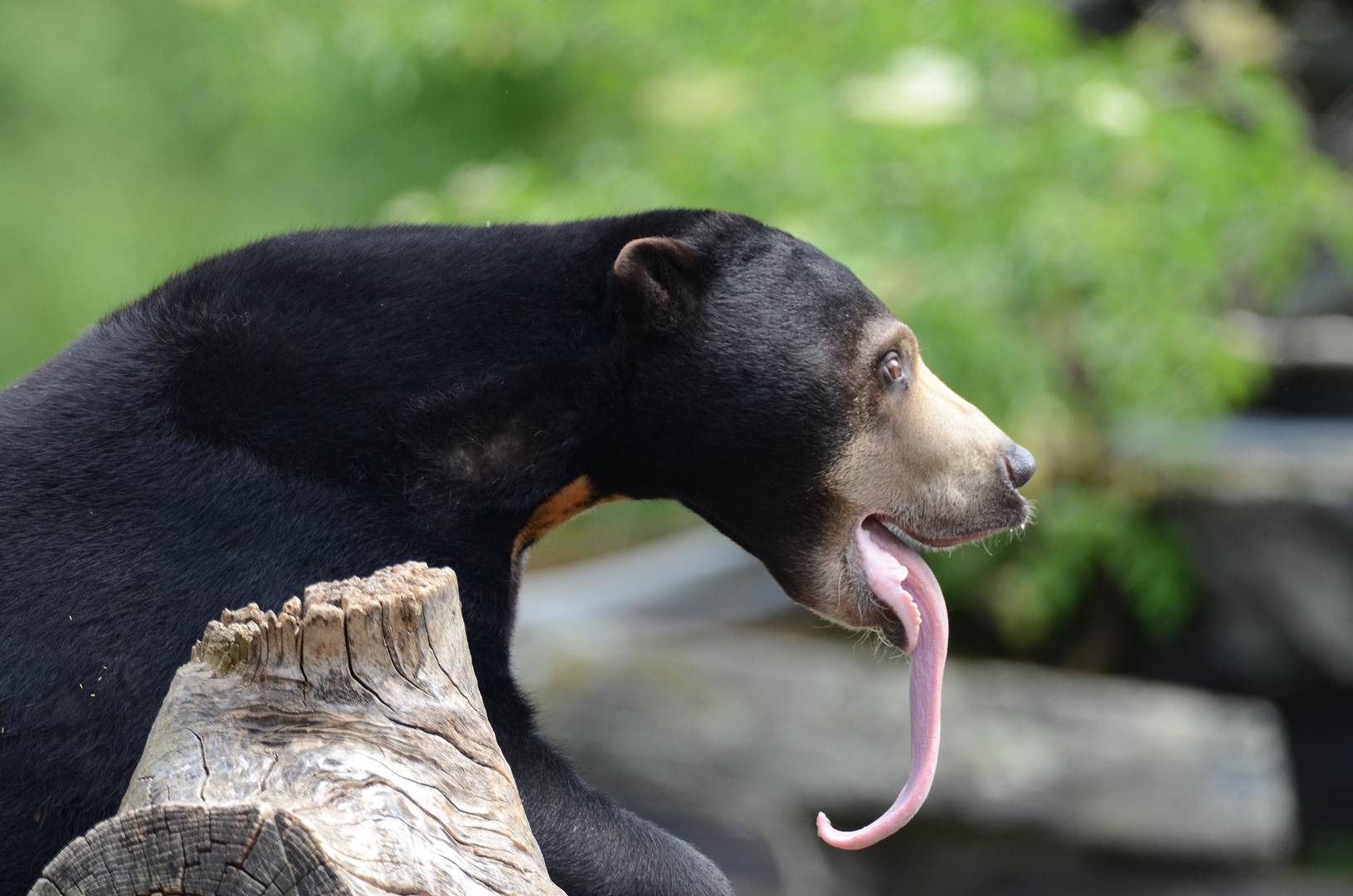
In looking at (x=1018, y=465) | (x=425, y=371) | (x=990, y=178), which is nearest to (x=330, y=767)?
(x=425, y=371)

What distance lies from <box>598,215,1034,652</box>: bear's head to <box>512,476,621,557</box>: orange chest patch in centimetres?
9

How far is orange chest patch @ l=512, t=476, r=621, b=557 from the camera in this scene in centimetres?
331

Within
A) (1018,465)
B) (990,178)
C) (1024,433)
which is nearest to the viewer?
(1018,465)

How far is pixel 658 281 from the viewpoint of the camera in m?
3.28

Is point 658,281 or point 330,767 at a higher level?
point 658,281

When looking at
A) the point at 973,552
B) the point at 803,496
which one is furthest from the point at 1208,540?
the point at 803,496

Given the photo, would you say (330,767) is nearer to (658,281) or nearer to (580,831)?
(580,831)

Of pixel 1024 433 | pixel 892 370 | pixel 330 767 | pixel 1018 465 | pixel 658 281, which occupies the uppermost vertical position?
pixel 658 281

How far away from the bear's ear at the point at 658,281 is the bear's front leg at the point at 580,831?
80cm

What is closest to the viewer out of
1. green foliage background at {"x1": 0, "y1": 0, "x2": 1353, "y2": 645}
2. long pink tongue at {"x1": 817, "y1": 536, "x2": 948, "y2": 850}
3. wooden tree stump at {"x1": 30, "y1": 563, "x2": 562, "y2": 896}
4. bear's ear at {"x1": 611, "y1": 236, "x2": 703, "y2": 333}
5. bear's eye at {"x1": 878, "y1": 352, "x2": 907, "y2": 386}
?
wooden tree stump at {"x1": 30, "y1": 563, "x2": 562, "y2": 896}

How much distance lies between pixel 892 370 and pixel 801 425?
0.24m

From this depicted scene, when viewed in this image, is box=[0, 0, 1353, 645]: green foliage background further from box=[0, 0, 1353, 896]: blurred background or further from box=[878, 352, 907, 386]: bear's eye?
box=[878, 352, 907, 386]: bear's eye

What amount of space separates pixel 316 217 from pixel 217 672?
11011mm

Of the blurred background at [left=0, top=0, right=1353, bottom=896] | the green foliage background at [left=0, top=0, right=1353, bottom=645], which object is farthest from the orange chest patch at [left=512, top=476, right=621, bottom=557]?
the green foliage background at [left=0, top=0, right=1353, bottom=645]
